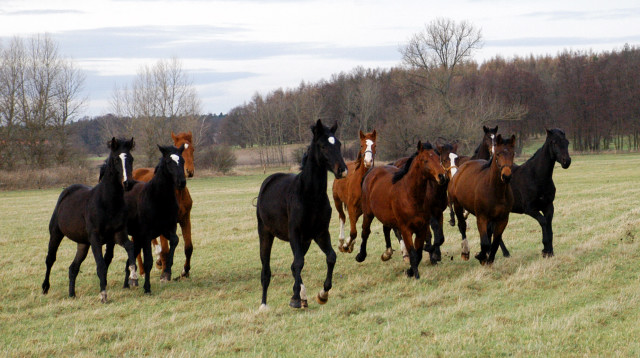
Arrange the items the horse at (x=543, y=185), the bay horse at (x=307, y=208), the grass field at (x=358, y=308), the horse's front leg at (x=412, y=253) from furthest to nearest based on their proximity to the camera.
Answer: the horse at (x=543, y=185) < the horse's front leg at (x=412, y=253) < the bay horse at (x=307, y=208) < the grass field at (x=358, y=308)

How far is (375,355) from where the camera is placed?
5.27m

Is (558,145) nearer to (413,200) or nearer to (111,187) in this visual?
(413,200)

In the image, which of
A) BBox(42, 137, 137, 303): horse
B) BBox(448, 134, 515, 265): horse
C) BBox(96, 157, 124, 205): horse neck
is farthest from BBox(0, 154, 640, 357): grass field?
BBox(96, 157, 124, 205): horse neck

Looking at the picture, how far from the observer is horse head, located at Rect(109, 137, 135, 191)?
777 cm

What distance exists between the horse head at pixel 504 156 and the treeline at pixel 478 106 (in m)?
42.3

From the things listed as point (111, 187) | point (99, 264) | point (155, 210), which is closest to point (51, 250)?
point (99, 264)

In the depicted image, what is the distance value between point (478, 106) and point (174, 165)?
49808 millimetres

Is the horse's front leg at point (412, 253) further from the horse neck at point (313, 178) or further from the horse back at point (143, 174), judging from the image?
the horse back at point (143, 174)

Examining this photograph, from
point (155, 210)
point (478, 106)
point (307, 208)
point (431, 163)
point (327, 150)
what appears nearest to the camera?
point (327, 150)

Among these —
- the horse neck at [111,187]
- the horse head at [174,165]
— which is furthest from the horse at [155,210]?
the horse neck at [111,187]

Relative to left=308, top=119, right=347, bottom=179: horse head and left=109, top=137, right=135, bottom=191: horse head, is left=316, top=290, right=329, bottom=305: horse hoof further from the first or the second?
left=109, top=137, right=135, bottom=191: horse head

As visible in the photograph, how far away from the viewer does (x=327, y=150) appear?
6531mm

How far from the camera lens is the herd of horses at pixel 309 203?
272 inches

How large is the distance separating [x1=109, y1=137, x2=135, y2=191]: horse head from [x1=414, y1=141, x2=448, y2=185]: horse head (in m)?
4.12
